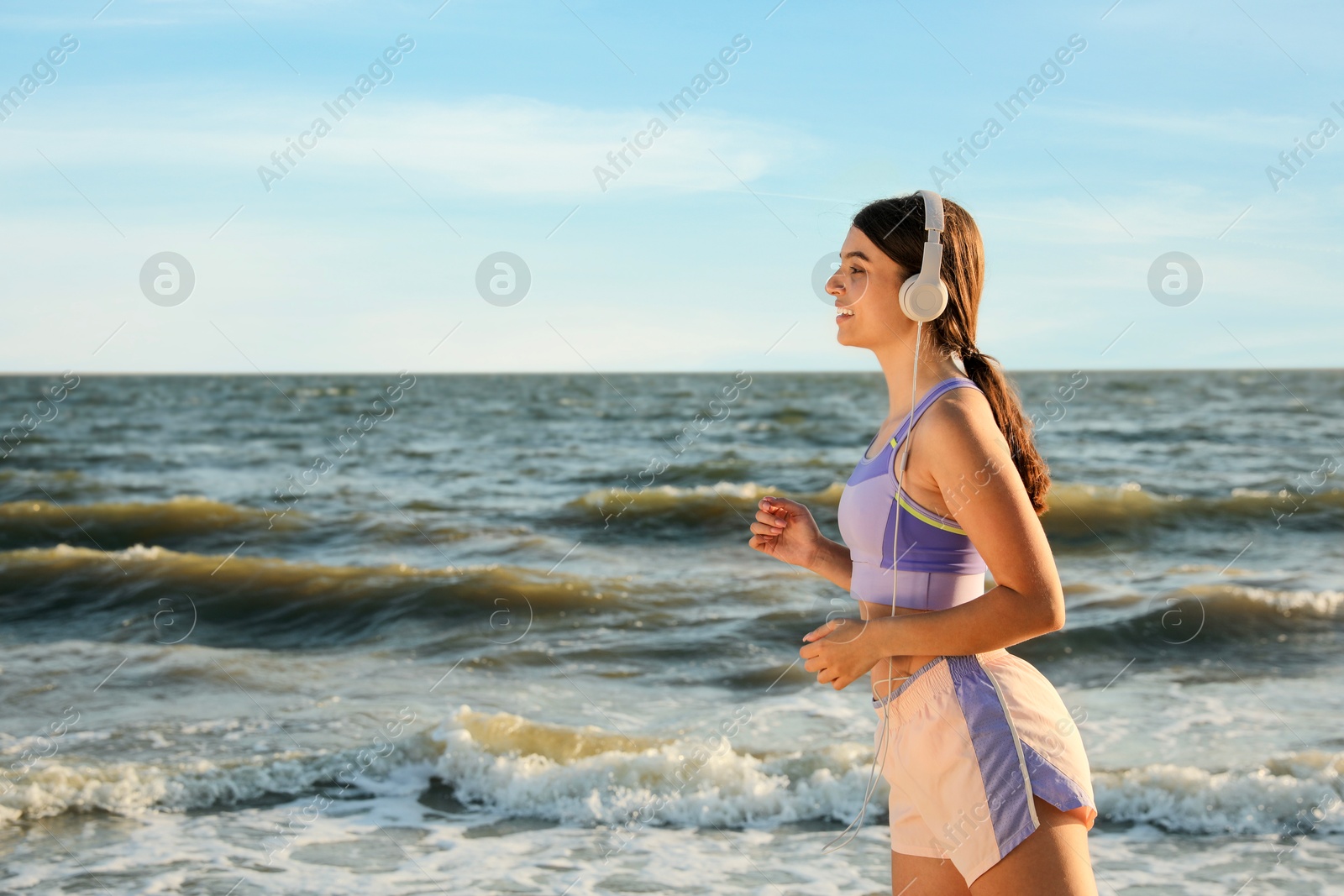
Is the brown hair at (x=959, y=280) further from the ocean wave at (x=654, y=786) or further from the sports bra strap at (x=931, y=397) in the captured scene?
the ocean wave at (x=654, y=786)

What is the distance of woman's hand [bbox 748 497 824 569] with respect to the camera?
237 centimetres

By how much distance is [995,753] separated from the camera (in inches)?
74.4

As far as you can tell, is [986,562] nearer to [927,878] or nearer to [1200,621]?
[927,878]

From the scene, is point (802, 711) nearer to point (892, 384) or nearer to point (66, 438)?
point (892, 384)

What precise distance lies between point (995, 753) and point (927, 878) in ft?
1.17

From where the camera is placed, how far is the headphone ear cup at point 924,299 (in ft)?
6.59

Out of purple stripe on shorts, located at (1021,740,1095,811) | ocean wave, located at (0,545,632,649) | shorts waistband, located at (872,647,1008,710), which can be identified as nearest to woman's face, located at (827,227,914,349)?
shorts waistband, located at (872,647,1008,710)

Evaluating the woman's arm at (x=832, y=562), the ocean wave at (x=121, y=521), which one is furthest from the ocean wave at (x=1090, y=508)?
the woman's arm at (x=832, y=562)

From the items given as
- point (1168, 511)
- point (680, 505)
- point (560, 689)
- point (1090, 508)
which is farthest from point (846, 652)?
point (1168, 511)

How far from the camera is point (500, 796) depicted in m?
5.61

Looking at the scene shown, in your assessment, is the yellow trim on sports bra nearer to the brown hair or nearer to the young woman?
the young woman

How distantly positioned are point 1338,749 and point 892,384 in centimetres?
541

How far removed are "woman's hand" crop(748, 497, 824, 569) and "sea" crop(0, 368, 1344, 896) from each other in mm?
2702

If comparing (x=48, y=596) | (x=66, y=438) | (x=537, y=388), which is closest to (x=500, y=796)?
(x=48, y=596)
